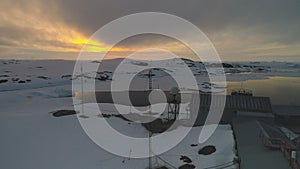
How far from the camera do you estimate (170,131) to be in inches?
481

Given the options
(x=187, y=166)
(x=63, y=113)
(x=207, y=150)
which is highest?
(x=63, y=113)

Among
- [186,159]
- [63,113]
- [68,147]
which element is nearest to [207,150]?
[186,159]

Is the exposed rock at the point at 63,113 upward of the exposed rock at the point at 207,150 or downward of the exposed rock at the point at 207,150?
upward

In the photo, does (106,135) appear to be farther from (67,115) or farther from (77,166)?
(67,115)

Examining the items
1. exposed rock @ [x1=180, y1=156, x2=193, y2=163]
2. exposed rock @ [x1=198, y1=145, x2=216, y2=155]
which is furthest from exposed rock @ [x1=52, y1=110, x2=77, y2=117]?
exposed rock @ [x1=198, y1=145, x2=216, y2=155]

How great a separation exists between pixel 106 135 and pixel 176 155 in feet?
13.5

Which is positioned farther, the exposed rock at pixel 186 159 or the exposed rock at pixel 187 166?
the exposed rock at pixel 186 159

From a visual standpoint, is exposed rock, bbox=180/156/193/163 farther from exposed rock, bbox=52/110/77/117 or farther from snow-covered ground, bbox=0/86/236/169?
exposed rock, bbox=52/110/77/117

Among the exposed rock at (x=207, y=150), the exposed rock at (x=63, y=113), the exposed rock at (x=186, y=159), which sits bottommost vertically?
the exposed rock at (x=186, y=159)

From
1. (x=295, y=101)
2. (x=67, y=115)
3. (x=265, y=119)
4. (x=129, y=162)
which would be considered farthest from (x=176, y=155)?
(x=295, y=101)

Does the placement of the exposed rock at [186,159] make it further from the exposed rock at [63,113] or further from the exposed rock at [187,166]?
the exposed rock at [63,113]

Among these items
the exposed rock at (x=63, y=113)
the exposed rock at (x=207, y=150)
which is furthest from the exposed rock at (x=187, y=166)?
the exposed rock at (x=63, y=113)

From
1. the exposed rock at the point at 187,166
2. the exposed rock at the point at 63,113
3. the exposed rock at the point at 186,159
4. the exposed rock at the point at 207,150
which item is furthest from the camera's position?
the exposed rock at the point at 63,113

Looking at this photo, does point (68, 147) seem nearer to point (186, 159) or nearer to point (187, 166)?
point (186, 159)
